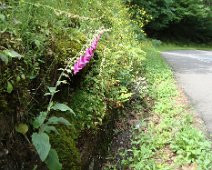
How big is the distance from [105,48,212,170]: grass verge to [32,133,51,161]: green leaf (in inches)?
71.1

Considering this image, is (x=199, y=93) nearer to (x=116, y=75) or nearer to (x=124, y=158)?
(x=116, y=75)

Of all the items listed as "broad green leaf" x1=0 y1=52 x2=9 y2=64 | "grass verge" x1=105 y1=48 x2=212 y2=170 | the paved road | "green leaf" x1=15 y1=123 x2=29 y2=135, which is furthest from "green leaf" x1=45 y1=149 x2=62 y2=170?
the paved road

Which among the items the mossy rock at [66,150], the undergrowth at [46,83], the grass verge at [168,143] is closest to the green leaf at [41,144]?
the undergrowth at [46,83]

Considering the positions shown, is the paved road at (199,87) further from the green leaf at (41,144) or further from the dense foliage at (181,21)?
the dense foliage at (181,21)

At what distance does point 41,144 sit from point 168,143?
98.1 inches

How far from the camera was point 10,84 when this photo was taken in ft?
9.70

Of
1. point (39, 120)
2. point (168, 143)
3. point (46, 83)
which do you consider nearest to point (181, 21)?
point (168, 143)

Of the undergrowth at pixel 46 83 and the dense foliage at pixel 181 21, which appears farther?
the dense foliage at pixel 181 21

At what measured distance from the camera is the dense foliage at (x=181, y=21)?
27328 mm

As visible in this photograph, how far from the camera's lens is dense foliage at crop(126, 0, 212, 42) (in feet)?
89.7

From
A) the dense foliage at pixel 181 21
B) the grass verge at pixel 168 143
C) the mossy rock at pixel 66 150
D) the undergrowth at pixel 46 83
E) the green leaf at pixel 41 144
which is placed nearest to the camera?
the green leaf at pixel 41 144

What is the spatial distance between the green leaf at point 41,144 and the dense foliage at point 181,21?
24.1 meters

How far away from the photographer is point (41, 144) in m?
2.92

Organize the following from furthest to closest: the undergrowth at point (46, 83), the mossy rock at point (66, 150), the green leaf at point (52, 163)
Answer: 1. the mossy rock at point (66, 150)
2. the undergrowth at point (46, 83)
3. the green leaf at point (52, 163)
